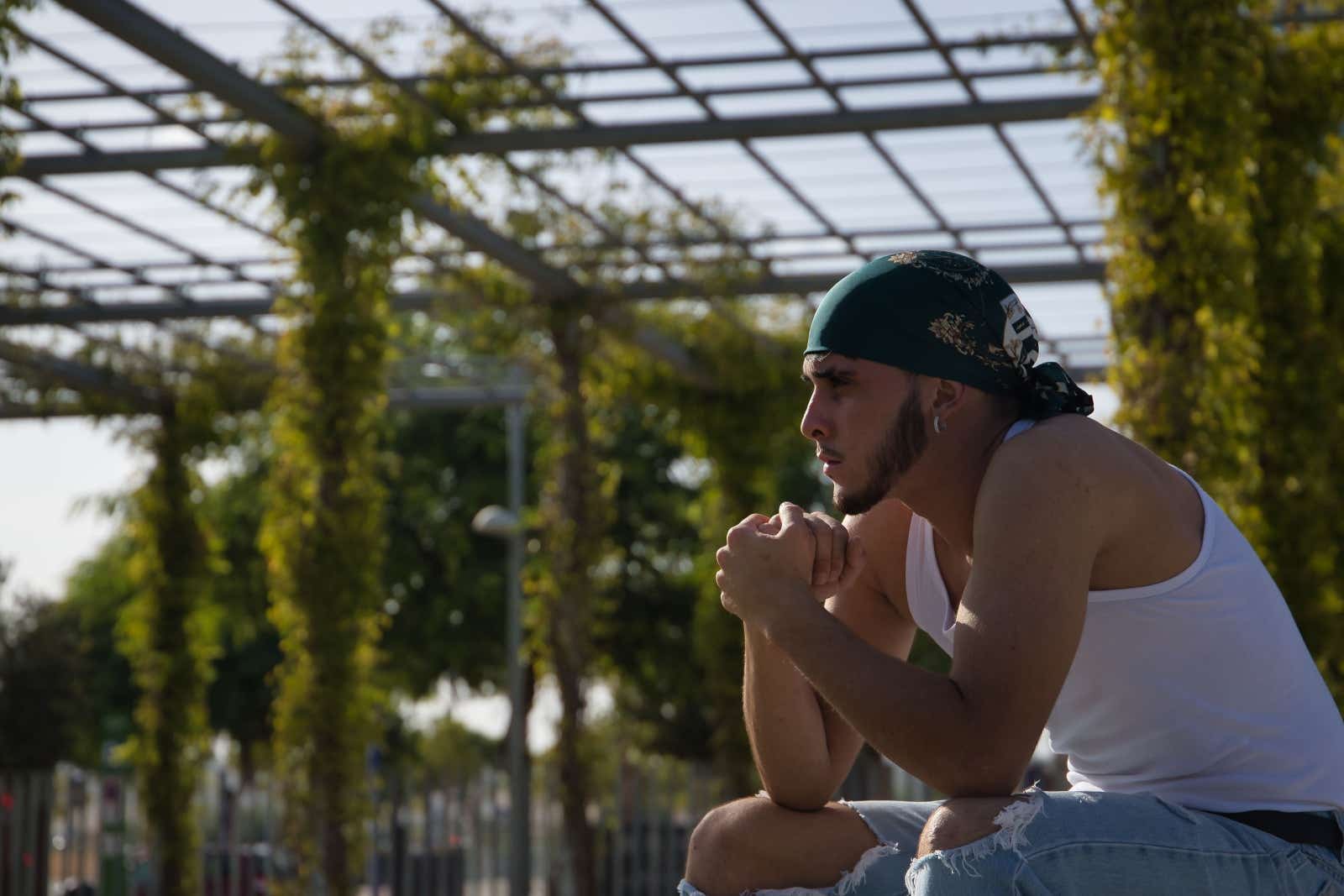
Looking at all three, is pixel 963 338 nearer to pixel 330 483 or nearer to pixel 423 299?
pixel 330 483

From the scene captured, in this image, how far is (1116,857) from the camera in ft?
6.09

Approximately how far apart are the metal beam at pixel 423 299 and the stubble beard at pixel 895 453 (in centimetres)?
1007

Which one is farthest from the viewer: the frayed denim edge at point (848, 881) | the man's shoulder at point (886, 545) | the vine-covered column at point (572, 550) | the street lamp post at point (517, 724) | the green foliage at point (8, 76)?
the street lamp post at point (517, 724)

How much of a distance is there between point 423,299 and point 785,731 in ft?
34.5

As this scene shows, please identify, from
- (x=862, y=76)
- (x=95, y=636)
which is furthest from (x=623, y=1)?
(x=95, y=636)

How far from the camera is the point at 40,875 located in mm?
13734

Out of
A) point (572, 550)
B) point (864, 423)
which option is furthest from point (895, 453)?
point (572, 550)

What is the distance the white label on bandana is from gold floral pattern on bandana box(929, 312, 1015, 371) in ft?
0.08

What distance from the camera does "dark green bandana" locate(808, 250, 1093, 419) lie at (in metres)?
2.07

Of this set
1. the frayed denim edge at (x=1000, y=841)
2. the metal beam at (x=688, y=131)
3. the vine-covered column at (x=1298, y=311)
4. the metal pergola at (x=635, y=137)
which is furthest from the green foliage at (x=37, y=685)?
the frayed denim edge at (x=1000, y=841)

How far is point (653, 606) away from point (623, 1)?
52.9 feet

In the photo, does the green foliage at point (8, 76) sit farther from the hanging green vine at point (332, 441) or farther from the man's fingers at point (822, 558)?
the man's fingers at point (822, 558)

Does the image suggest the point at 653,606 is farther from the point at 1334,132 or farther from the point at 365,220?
the point at 1334,132

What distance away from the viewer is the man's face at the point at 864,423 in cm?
209
